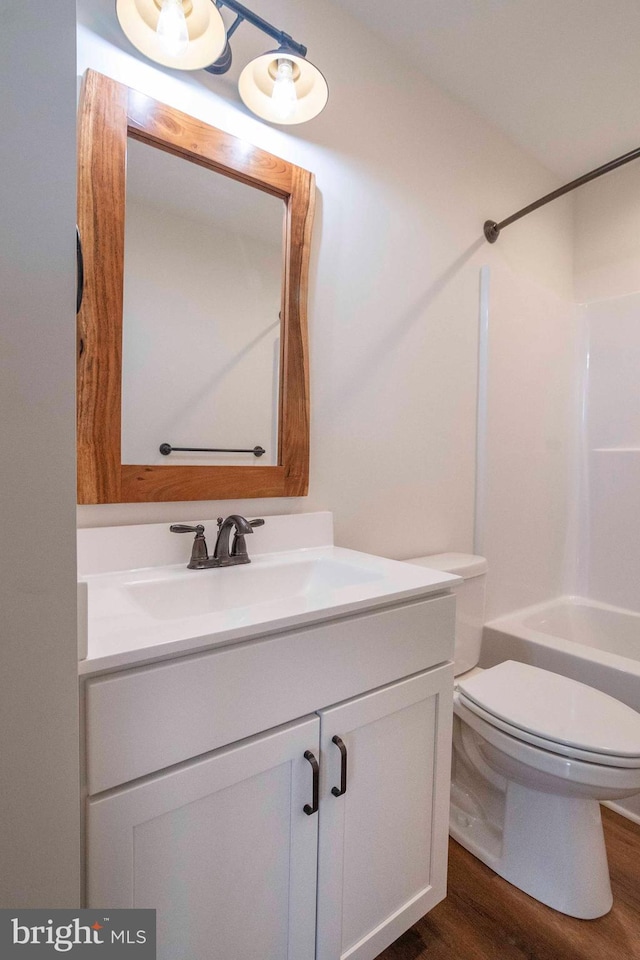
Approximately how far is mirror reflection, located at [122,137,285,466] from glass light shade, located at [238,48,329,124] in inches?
7.7

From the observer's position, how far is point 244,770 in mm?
784

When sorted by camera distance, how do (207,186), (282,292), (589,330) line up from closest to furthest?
(207,186), (282,292), (589,330)

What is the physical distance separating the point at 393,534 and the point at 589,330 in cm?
157

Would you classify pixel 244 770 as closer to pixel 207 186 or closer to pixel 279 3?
pixel 207 186

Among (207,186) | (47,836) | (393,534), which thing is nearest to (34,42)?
(47,836)

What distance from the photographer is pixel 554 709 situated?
1268 mm

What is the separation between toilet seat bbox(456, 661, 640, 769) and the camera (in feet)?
3.67

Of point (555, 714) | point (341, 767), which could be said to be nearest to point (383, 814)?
point (341, 767)

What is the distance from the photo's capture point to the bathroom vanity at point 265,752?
68 centimetres

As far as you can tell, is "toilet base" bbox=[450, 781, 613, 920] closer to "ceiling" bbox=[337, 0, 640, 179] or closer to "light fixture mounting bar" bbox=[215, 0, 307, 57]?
"light fixture mounting bar" bbox=[215, 0, 307, 57]

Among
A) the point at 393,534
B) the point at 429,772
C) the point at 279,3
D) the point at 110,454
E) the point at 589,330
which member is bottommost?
the point at 429,772

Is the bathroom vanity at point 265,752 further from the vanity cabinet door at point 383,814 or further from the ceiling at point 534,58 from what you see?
the ceiling at point 534,58

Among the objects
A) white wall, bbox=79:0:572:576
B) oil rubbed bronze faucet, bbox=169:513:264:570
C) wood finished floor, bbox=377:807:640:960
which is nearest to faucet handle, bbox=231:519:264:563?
oil rubbed bronze faucet, bbox=169:513:264:570

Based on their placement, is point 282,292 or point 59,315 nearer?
point 59,315
